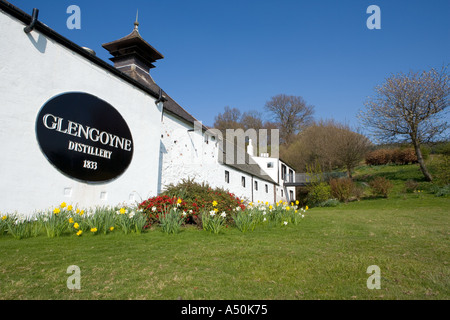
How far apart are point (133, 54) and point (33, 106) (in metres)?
8.68

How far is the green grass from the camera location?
284 centimetres

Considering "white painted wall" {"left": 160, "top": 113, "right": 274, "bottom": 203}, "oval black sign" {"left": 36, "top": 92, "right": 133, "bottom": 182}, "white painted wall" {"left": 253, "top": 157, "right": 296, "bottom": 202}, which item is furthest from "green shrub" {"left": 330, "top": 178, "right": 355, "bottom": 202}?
"oval black sign" {"left": 36, "top": 92, "right": 133, "bottom": 182}

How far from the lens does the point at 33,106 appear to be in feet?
20.7

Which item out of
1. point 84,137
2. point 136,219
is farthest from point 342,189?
point 84,137

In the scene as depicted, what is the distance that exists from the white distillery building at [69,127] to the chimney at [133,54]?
3787mm

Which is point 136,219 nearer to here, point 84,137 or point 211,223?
point 211,223

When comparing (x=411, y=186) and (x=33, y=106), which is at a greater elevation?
(x=33, y=106)

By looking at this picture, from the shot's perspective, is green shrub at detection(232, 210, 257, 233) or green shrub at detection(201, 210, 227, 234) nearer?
green shrub at detection(201, 210, 227, 234)

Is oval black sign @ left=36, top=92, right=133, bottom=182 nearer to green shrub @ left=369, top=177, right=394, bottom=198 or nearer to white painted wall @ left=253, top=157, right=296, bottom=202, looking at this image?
green shrub @ left=369, top=177, right=394, bottom=198

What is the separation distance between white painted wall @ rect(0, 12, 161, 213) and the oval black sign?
7.5 inches

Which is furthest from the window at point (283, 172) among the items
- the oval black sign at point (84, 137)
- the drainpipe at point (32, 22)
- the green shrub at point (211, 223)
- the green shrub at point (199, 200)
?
the drainpipe at point (32, 22)

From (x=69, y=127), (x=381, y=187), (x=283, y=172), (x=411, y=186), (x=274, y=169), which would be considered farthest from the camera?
(x=283, y=172)

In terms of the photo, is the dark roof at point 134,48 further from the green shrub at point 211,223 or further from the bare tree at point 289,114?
the bare tree at point 289,114
